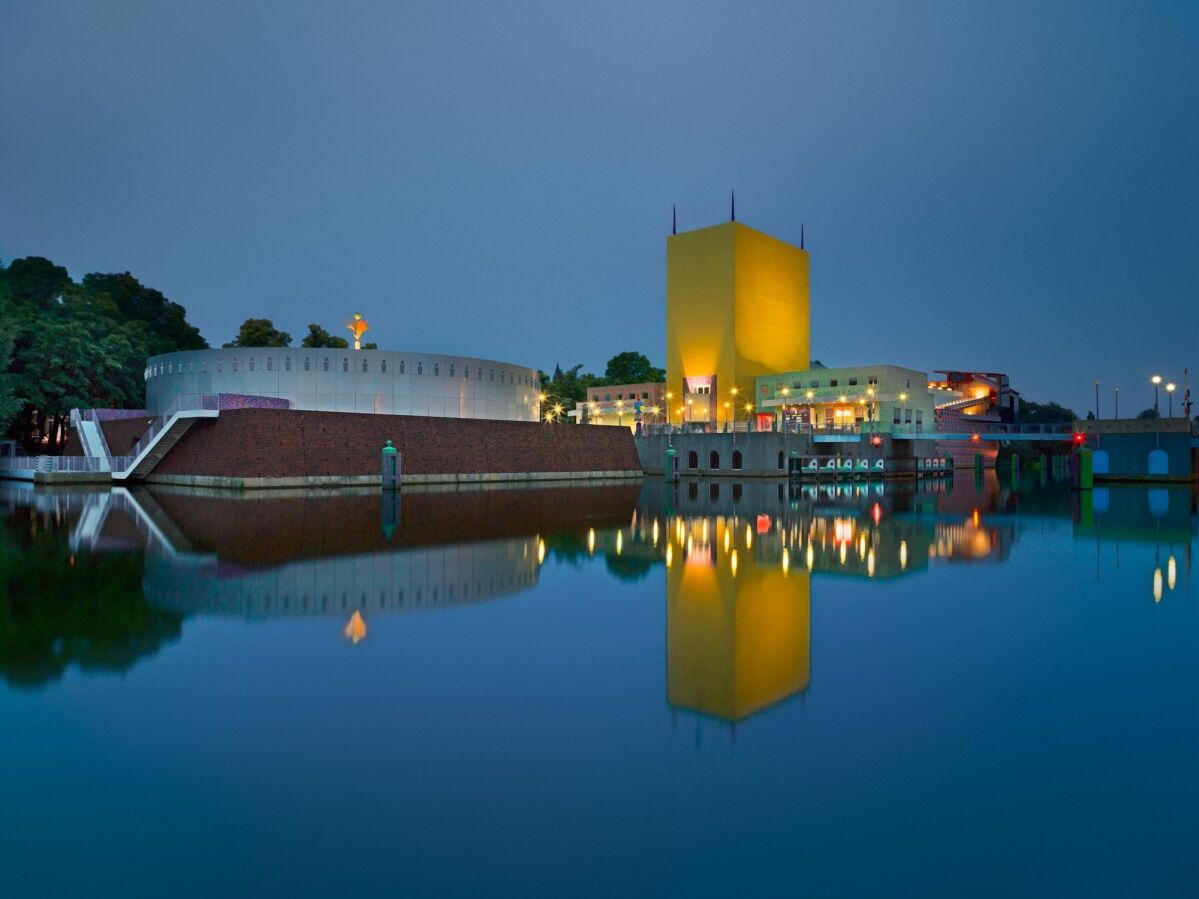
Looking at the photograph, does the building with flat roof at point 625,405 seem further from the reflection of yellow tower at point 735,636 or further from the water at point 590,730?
the water at point 590,730

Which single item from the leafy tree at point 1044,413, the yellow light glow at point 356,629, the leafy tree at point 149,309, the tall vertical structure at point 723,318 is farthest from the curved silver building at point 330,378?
the leafy tree at point 1044,413

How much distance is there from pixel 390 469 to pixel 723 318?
3592 centimetres

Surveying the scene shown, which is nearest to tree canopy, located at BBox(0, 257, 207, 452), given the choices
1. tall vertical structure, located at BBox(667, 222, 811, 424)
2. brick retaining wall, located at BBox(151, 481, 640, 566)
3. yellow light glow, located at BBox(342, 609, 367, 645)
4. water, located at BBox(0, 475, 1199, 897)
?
brick retaining wall, located at BBox(151, 481, 640, 566)

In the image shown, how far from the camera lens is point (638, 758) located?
4367 mm

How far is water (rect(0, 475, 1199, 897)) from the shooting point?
132 inches

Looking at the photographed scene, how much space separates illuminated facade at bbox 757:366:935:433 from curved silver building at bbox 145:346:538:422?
24293mm

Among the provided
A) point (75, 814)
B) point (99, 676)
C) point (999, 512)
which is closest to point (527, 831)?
point (75, 814)

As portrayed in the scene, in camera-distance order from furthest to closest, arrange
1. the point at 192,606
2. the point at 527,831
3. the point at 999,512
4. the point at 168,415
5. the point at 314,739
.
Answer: the point at 168,415, the point at 999,512, the point at 192,606, the point at 314,739, the point at 527,831

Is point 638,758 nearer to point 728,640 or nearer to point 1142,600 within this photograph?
point 728,640

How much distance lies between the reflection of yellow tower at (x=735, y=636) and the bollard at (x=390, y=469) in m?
20.7

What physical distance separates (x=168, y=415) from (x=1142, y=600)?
108 feet

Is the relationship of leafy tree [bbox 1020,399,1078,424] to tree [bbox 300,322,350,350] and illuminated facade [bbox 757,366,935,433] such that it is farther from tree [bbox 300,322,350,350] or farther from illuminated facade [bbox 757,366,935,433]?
tree [bbox 300,322,350,350]

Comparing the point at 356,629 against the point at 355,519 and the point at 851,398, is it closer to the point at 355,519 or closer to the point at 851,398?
the point at 355,519

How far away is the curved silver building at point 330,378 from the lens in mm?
38469
